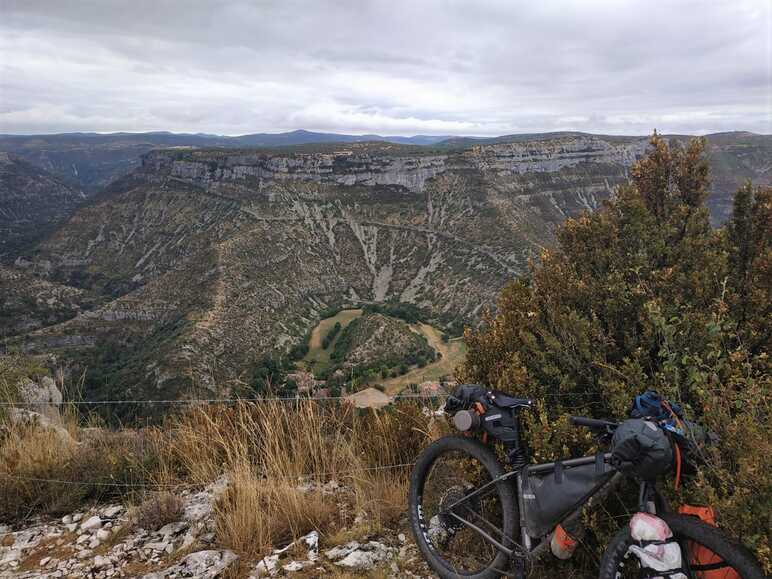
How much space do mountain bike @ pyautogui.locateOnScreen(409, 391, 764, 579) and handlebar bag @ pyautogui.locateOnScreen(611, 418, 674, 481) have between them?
3.4 inches

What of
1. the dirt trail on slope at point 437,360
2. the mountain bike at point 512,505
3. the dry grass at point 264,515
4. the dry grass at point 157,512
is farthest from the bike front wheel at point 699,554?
the dirt trail on slope at point 437,360

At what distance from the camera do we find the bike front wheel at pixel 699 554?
187cm

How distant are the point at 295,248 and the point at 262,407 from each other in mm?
91718

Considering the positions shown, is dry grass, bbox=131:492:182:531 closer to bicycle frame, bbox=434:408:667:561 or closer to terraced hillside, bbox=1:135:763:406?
bicycle frame, bbox=434:408:667:561

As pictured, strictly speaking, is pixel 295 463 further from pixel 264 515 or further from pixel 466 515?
pixel 466 515

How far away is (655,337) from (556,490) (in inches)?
66.0

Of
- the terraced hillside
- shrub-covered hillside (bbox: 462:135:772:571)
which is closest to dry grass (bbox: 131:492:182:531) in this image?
shrub-covered hillside (bbox: 462:135:772:571)

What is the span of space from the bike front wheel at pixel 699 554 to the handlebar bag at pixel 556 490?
0.27 metres

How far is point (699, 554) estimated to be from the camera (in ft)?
6.66

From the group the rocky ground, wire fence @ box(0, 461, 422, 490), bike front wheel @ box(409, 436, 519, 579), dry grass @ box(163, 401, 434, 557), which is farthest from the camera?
wire fence @ box(0, 461, 422, 490)

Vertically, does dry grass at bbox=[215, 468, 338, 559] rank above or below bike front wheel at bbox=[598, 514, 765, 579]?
below

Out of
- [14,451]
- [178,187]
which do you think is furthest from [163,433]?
[178,187]

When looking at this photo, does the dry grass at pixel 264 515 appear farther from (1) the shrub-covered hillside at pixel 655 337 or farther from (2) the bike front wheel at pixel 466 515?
(1) the shrub-covered hillside at pixel 655 337

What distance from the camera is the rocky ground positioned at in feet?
10.3
